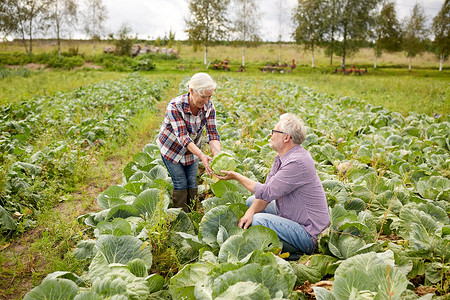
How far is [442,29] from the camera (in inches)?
1087

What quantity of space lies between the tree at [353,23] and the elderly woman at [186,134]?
27.9 metres

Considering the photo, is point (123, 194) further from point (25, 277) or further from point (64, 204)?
point (64, 204)

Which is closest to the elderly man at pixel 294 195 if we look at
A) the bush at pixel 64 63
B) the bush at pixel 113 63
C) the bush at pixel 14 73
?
the bush at pixel 14 73

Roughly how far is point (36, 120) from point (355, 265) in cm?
718

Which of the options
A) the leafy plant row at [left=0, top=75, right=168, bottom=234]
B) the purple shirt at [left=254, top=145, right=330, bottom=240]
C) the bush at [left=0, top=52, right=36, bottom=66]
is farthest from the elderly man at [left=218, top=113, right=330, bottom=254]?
the bush at [left=0, top=52, right=36, bottom=66]

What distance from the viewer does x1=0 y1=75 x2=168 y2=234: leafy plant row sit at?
3.73m

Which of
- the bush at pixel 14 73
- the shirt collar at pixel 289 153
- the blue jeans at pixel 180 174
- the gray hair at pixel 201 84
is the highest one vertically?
the bush at pixel 14 73

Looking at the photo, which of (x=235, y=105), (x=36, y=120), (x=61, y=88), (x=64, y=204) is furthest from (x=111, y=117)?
(x=61, y=88)

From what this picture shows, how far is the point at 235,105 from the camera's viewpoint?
9172 millimetres

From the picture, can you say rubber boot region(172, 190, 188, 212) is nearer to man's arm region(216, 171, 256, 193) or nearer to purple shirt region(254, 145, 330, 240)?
man's arm region(216, 171, 256, 193)

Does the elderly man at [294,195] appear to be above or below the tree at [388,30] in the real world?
below

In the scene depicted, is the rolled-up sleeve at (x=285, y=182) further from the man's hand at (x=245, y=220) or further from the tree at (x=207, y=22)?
the tree at (x=207, y=22)

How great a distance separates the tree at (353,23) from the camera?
2878 cm

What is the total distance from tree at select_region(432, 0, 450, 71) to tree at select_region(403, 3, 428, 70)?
1250 mm
